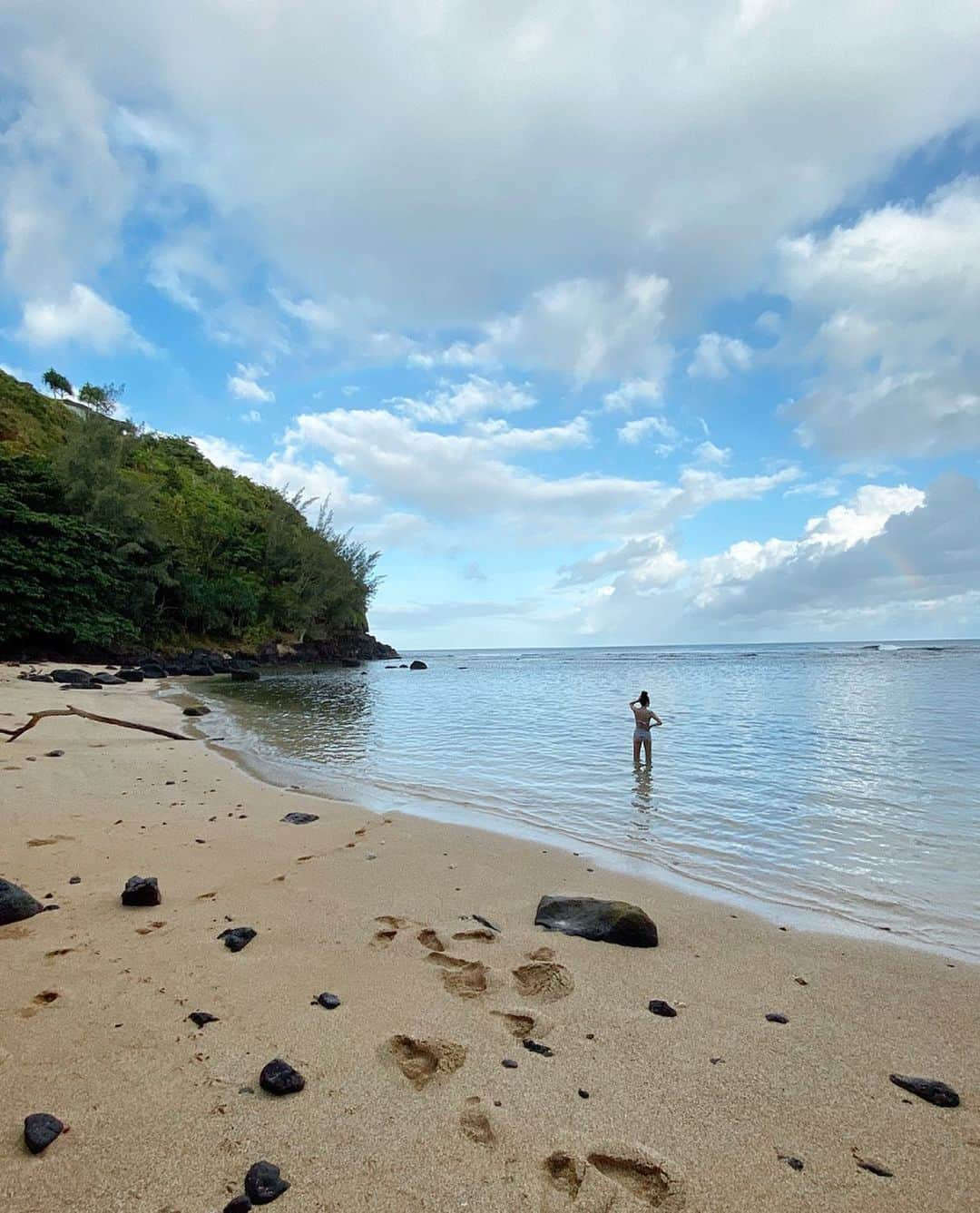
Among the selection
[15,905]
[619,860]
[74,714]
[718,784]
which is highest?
[74,714]

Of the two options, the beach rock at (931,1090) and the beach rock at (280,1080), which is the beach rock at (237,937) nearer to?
the beach rock at (280,1080)

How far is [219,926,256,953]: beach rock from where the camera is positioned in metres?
3.63

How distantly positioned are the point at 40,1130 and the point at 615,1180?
1895 millimetres

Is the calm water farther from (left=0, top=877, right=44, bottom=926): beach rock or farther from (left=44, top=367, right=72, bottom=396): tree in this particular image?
(left=44, top=367, right=72, bottom=396): tree

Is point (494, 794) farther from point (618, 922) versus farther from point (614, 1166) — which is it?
point (614, 1166)

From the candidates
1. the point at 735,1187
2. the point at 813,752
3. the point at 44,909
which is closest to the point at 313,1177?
the point at 735,1187

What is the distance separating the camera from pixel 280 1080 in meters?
2.38

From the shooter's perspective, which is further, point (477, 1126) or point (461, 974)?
point (461, 974)

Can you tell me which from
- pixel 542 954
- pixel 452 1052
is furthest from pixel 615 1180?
pixel 542 954

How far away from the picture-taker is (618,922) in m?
4.07

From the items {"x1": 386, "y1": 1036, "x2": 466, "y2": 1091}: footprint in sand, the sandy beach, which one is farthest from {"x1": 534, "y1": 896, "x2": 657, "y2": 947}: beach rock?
{"x1": 386, "y1": 1036, "x2": 466, "y2": 1091}: footprint in sand

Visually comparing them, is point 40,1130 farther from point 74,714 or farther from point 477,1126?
point 74,714

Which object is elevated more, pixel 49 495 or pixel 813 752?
pixel 49 495

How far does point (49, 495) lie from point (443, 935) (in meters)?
39.4
